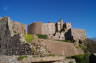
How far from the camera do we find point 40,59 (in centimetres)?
1766

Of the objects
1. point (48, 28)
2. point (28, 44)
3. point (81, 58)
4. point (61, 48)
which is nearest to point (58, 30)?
point (48, 28)

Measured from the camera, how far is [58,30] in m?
50.7

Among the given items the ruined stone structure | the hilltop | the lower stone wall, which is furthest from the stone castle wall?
the lower stone wall

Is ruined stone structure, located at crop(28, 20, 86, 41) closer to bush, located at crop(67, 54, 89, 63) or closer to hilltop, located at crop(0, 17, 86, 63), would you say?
hilltop, located at crop(0, 17, 86, 63)

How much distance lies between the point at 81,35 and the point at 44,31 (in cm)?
1100

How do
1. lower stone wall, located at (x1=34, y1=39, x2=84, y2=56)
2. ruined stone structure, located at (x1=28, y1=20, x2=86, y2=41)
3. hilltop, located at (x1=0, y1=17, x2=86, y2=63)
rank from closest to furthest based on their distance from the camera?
hilltop, located at (x1=0, y1=17, x2=86, y2=63), lower stone wall, located at (x1=34, y1=39, x2=84, y2=56), ruined stone structure, located at (x1=28, y1=20, x2=86, y2=41)

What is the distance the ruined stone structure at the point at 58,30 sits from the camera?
42.1 metres

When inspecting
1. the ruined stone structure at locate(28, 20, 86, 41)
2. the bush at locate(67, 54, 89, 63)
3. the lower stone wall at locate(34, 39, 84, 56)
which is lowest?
the bush at locate(67, 54, 89, 63)

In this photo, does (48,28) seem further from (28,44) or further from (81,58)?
(81,58)

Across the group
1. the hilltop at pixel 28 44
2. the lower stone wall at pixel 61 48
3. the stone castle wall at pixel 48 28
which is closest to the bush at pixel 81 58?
the hilltop at pixel 28 44

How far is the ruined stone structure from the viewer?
42.1 meters

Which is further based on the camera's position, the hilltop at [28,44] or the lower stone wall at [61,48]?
the lower stone wall at [61,48]

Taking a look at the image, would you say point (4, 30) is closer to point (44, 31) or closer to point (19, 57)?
point (19, 57)

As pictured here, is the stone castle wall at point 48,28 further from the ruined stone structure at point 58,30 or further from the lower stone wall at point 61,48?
the lower stone wall at point 61,48
